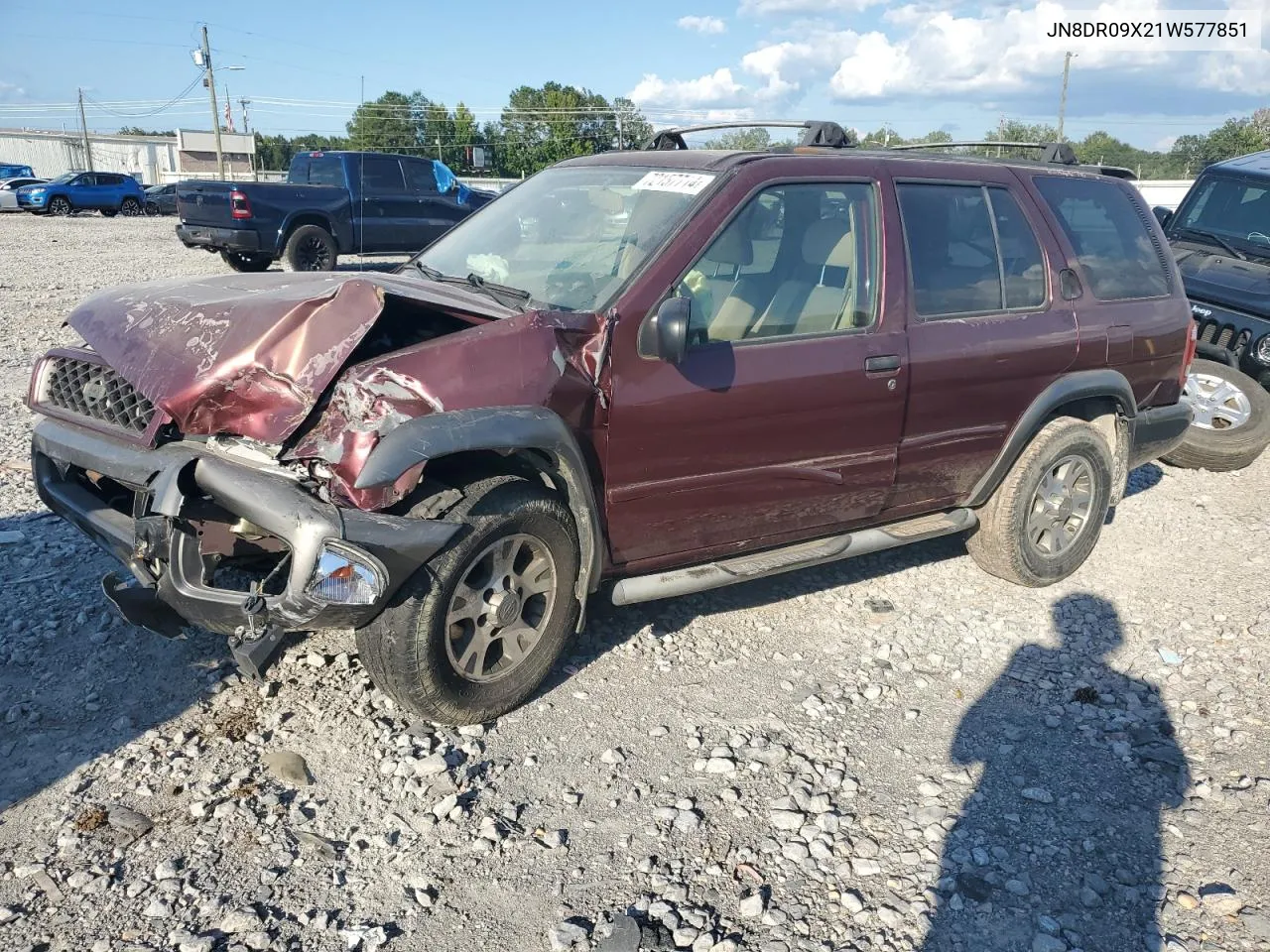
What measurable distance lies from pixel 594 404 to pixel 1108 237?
124 inches

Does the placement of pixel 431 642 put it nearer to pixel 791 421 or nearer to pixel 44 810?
pixel 44 810

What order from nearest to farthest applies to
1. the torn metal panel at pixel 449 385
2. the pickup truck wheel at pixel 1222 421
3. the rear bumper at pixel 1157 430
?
the torn metal panel at pixel 449 385 < the rear bumper at pixel 1157 430 < the pickup truck wheel at pixel 1222 421

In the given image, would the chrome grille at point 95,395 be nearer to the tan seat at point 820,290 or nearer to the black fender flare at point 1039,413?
the tan seat at point 820,290

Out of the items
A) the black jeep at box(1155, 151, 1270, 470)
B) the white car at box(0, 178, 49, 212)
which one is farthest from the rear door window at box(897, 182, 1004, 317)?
the white car at box(0, 178, 49, 212)

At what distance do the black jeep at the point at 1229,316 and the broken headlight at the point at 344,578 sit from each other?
21.0 feet

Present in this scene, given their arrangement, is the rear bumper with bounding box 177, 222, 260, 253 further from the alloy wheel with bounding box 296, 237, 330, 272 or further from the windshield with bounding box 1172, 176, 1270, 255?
the windshield with bounding box 1172, 176, 1270, 255

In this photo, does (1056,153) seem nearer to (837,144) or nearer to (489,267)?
(837,144)

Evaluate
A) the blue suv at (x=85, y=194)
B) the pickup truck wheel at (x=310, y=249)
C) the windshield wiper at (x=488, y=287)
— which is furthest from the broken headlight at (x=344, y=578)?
the blue suv at (x=85, y=194)

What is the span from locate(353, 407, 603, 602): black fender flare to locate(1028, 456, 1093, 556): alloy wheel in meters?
2.52

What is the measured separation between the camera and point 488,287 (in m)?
3.96

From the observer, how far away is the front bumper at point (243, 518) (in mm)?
2908

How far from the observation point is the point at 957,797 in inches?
130

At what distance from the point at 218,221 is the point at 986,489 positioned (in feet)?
42.2

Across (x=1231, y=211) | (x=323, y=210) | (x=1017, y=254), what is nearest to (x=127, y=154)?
(x=323, y=210)
